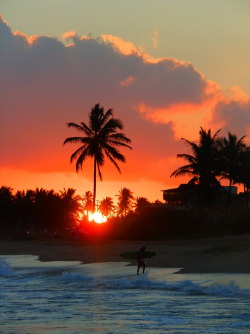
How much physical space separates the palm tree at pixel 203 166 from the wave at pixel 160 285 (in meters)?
33.4

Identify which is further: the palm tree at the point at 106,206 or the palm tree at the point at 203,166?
the palm tree at the point at 106,206

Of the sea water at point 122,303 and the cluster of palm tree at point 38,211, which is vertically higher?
the cluster of palm tree at point 38,211

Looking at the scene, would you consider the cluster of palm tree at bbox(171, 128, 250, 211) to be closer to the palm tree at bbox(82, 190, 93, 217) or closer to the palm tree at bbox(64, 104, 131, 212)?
the palm tree at bbox(64, 104, 131, 212)

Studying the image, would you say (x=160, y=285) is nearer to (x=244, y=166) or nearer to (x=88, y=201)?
(x=244, y=166)

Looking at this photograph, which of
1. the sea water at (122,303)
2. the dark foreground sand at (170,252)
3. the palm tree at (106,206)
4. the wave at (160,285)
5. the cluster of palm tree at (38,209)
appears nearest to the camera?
the sea water at (122,303)

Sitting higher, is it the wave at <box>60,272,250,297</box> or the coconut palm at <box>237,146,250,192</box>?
the coconut palm at <box>237,146,250,192</box>

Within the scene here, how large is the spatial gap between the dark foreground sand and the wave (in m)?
5.42

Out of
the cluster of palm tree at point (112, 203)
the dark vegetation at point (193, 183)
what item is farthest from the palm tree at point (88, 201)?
the dark vegetation at point (193, 183)

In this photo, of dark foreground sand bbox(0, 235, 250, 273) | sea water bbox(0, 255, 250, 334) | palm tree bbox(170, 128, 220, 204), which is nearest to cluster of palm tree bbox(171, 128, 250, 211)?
palm tree bbox(170, 128, 220, 204)

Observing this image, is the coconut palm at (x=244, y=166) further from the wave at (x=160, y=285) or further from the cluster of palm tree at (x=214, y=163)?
the wave at (x=160, y=285)

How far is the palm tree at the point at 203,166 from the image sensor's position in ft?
195

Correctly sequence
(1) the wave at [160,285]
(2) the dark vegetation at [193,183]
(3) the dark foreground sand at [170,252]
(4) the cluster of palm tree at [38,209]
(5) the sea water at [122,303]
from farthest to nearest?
(4) the cluster of palm tree at [38,209], (2) the dark vegetation at [193,183], (3) the dark foreground sand at [170,252], (1) the wave at [160,285], (5) the sea water at [122,303]

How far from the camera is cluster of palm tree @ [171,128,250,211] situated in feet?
196

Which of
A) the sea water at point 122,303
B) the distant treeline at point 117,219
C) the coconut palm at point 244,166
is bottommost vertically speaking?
the sea water at point 122,303
